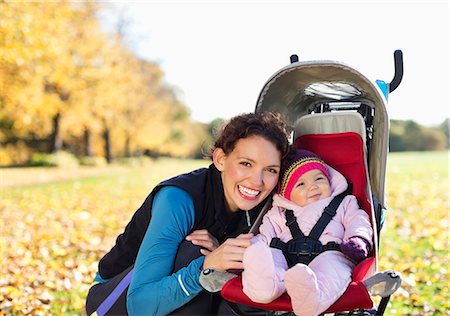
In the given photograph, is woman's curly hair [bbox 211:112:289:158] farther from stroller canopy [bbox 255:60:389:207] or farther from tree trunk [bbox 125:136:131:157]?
tree trunk [bbox 125:136:131:157]

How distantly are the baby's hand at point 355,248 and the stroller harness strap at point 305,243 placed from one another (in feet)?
0.34

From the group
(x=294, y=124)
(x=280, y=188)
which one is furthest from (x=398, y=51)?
(x=280, y=188)

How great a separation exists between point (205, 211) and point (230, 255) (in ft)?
1.46

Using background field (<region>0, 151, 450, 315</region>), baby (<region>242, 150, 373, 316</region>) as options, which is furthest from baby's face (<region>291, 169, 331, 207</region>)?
background field (<region>0, 151, 450, 315</region>)

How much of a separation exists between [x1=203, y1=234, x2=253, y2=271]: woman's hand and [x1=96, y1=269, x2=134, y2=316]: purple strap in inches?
22.6

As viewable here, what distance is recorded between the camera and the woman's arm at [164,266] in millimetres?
2695

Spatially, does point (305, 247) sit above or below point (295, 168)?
below

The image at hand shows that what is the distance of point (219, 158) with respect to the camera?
9.69 feet

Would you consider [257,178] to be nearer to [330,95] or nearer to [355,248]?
[355,248]

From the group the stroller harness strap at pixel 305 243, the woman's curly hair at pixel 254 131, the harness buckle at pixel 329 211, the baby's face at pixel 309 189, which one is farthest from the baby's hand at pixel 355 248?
the woman's curly hair at pixel 254 131

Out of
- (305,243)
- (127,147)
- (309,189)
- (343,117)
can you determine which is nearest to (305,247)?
(305,243)

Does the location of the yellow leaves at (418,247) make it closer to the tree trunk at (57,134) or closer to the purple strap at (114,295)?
the purple strap at (114,295)

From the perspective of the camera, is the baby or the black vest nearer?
the baby

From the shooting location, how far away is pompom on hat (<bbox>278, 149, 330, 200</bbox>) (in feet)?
9.78
